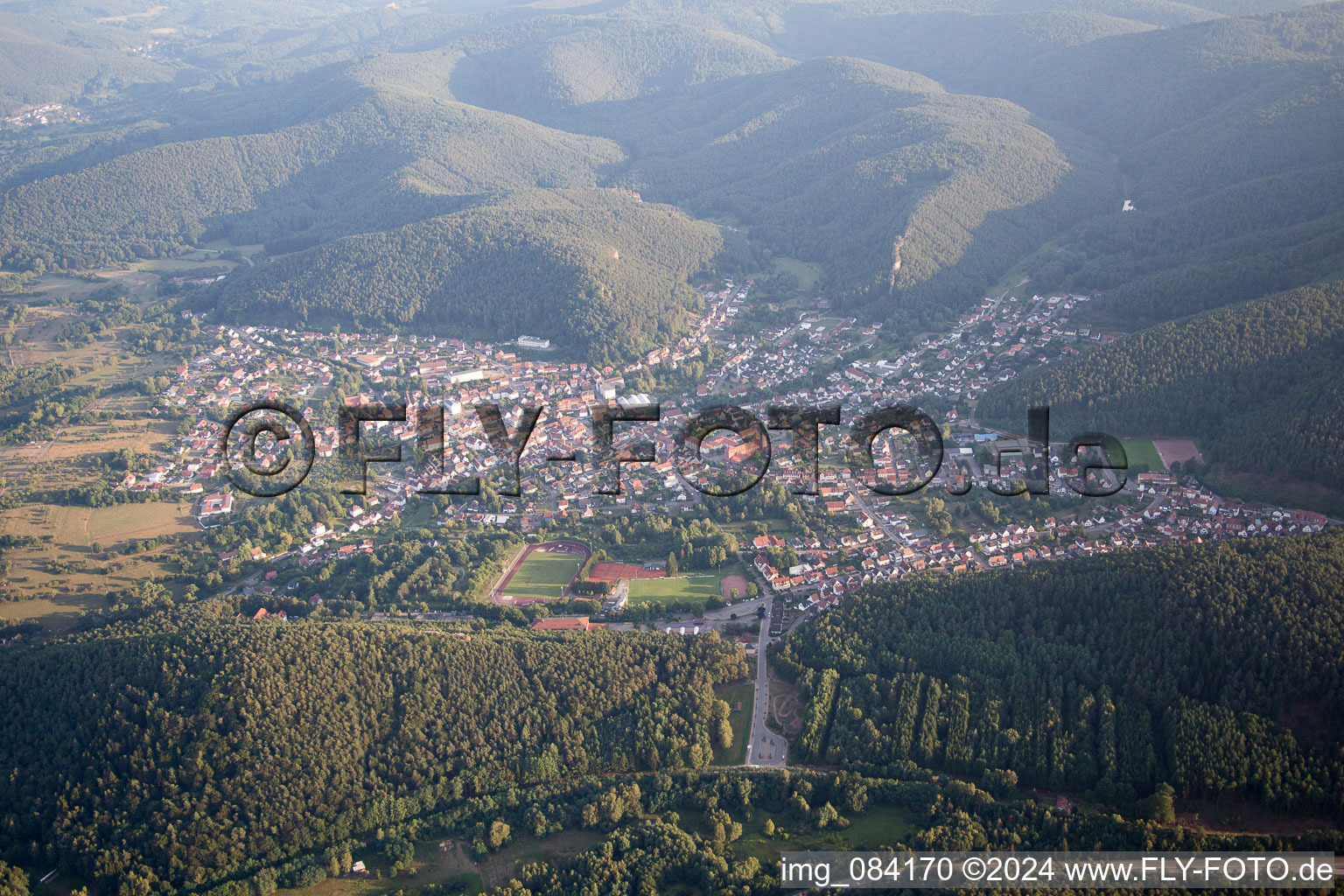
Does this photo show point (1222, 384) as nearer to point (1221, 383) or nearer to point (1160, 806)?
point (1221, 383)

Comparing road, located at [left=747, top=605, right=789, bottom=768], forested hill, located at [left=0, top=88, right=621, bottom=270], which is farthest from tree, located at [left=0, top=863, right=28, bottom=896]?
forested hill, located at [left=0, top=88, right=621, bottom=270]

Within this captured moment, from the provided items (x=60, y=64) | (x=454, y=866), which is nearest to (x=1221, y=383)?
(x=454, y=866)

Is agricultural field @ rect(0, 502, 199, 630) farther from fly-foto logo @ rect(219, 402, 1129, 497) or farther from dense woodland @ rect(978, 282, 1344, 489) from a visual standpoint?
dense woodland @ rect(978, 282, 1344, 489)

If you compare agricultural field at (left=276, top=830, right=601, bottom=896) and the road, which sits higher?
the road

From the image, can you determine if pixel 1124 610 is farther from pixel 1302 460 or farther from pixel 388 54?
pixel 388 54

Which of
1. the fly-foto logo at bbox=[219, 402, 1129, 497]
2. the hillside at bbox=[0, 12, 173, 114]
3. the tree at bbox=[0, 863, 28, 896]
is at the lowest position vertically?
the tree at bbox=[0, 863, 28, 896]

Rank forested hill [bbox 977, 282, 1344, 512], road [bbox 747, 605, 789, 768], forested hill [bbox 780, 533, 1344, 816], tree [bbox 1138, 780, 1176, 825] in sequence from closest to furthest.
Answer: tree [bbox 1138, 780, 1176, 825] → forested hill [bbox 780, 533, 1344, 816] → road [bbox 747, 605, 789, 768] → forested hill [bbox 977, 282, 1344, 512]

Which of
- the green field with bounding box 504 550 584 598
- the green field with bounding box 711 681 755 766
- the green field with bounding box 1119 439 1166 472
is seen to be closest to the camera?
the green field with bounding box 711 681 755 766
